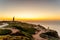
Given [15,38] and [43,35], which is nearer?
[15,38]

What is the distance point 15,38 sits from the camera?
579 inches

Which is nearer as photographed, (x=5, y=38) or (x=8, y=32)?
(x=5, y=38)

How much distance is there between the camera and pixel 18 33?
17094mm

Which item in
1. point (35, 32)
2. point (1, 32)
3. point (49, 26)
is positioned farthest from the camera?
point (49, 26)

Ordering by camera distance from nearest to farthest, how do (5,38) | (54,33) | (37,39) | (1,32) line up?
1. (5,38)
2. (1,32)
3. (37,39)
4. (54,33)

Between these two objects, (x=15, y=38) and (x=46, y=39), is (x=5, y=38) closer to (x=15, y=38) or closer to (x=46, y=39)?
(x=15, y=38)

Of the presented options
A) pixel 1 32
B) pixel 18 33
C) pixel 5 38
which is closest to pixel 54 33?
pixel 18 33

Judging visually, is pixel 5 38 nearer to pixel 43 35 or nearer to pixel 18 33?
pixel 18 33

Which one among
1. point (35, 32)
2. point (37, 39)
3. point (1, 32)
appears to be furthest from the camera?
point (35, 32)

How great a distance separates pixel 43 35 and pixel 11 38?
5850 mm

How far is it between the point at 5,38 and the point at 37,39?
481cm

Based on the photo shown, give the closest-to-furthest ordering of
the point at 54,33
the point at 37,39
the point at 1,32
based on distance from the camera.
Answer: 1. the point at 1,32
2. the point at 37,39
3. the point at 54,33

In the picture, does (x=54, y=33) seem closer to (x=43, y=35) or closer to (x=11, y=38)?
(x=43, y=35)

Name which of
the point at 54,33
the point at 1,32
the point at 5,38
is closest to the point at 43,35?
the point at 54,33
